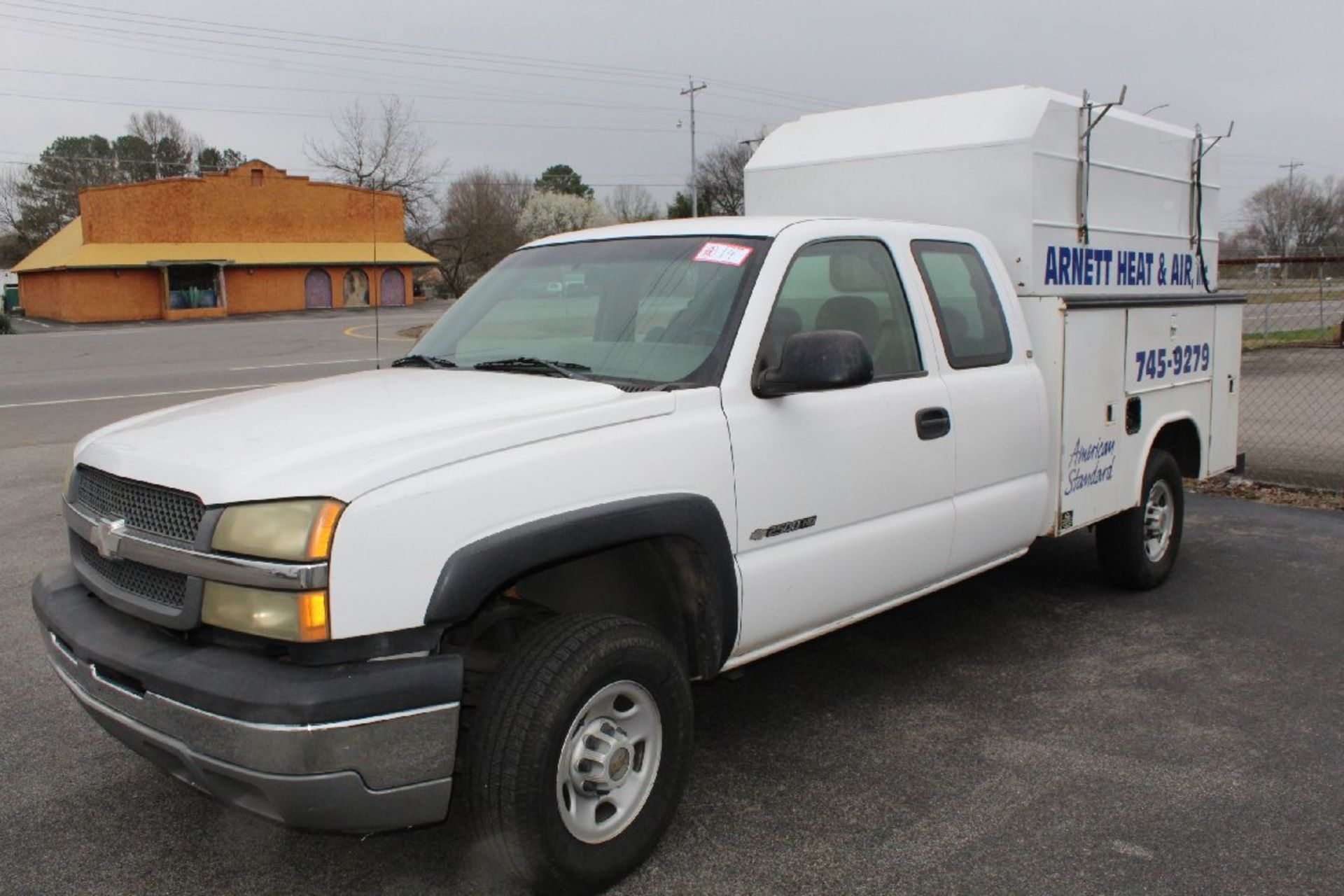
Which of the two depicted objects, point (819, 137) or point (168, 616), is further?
point (819, 137)

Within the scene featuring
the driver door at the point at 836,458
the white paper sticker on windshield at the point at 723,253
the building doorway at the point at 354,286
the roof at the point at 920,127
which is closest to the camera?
the driver door at the point at 836,458

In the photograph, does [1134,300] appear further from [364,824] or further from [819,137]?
[364,824]

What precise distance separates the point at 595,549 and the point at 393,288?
178ft

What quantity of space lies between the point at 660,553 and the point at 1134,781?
1.78m

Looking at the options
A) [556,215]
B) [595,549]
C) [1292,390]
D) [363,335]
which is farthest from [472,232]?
[595,549]

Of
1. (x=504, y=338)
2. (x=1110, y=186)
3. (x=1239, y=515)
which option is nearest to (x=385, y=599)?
A: (x=504, y=338)

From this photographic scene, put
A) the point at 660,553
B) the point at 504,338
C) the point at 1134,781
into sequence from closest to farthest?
the point at 660,553 → the point at 1134,781 → the point at 504,338

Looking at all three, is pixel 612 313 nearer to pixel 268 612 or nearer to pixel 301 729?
pixel 268 612

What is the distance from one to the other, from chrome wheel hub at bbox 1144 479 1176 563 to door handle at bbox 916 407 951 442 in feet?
7.11

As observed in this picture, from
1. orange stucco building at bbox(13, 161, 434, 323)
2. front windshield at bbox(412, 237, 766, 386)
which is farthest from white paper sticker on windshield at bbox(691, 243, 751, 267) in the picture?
orange stucco building at bbox(13, 161, 434, 323)

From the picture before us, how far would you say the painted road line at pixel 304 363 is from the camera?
2189 centimetres

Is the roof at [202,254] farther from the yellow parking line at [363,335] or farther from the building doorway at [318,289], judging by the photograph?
the yellow parking line at [363,335]

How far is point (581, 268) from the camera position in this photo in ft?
14.0

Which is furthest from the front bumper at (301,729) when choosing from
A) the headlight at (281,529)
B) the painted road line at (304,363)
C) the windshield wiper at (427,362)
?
the painted road line at (304,363)
